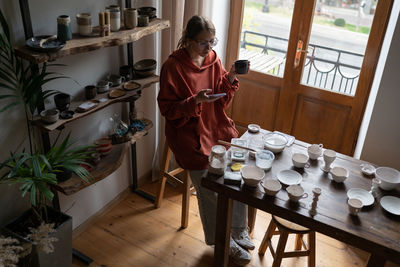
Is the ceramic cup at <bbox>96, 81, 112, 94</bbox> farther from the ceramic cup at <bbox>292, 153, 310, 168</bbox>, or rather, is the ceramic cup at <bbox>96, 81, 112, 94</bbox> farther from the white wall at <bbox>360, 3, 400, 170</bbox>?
the white wall at <bbox>360, 3, 400, 170</bbox>

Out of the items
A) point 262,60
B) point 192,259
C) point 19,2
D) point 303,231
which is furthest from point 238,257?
point 19,2

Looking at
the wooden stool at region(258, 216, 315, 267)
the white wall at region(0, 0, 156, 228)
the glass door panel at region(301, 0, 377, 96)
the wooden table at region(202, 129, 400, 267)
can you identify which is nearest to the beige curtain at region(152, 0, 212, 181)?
the white wall at region(0, 0, 156, 228)

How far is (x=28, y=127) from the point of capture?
6.95 feet

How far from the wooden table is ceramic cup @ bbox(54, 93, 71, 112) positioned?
881 millimetres

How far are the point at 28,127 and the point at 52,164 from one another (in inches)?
10.0

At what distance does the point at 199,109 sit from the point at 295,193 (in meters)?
0.78

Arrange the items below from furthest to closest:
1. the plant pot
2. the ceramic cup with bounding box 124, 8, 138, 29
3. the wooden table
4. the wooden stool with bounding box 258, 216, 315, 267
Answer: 1. the ceramic cup with bounding box 124, 8, 138, 29
2. the wooden stool with bounding box 258, 216, 315, 267
3. the plant pot
4. the wooden table

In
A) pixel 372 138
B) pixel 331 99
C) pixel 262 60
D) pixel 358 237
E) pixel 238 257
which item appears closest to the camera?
pixel 358 237

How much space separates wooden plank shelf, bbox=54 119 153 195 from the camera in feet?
7.27

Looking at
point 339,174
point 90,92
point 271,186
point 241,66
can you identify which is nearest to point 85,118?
point 90,92

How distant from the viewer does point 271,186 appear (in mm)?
1970

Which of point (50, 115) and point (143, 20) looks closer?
point (50, 115)

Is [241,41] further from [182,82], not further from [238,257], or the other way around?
[238,257]

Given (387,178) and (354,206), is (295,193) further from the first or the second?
(387,178)
